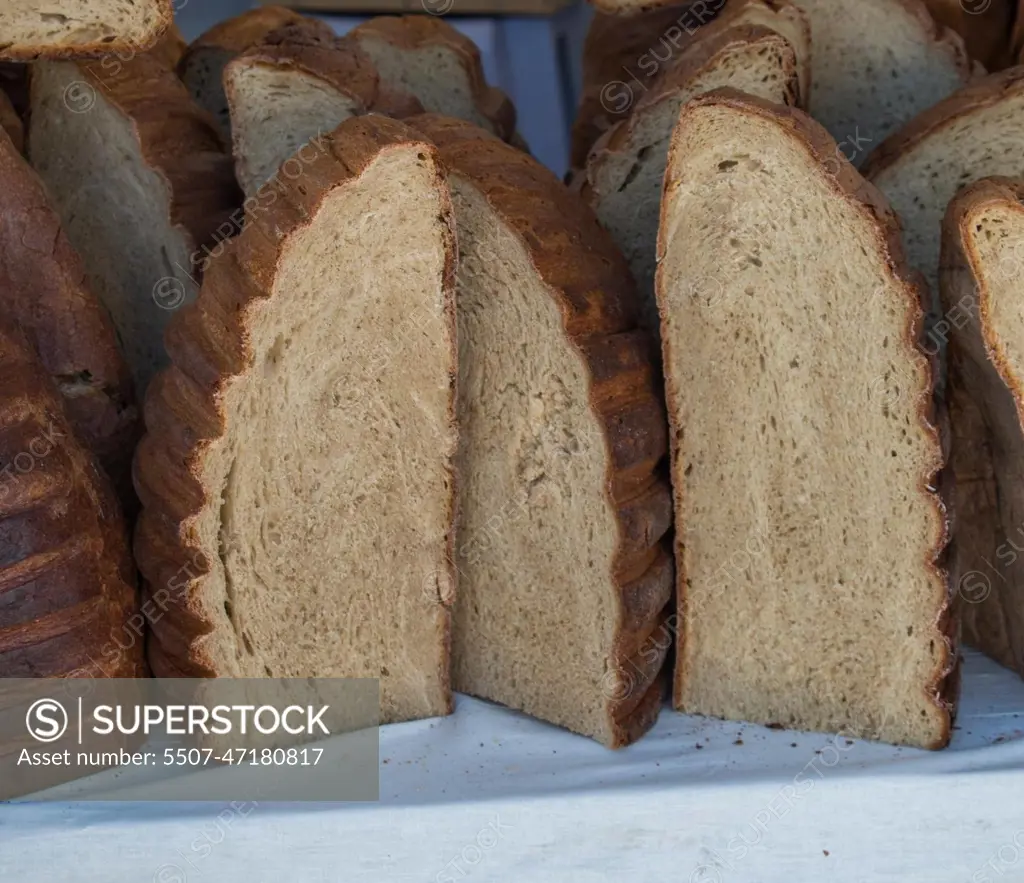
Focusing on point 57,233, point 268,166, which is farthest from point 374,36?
point 57,233

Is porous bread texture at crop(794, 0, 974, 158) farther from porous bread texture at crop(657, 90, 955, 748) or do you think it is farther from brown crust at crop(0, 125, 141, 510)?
brown crust at crop(0, 125, 141, 510)

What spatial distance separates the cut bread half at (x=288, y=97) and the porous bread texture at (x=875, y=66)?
0.86 meters

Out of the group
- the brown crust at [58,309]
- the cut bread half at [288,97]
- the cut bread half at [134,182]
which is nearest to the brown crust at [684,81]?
the cut bread half at [288,97]

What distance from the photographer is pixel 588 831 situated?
5.41 feet

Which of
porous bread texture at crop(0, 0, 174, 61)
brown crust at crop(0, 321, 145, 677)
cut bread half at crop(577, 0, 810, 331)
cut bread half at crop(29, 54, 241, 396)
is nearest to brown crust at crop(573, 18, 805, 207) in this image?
cut bread half at crop(577, 0, 810, 331)

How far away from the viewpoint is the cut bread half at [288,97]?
1.96m

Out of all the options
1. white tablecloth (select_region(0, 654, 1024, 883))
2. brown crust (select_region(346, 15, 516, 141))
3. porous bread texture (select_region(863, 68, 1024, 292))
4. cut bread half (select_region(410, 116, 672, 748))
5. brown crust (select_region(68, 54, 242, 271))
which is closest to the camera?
white tablecloth (select_region(0, 654, 1024, 883))

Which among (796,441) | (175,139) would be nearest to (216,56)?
(175,139)

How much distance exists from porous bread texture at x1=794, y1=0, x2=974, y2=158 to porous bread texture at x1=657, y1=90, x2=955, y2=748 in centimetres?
58

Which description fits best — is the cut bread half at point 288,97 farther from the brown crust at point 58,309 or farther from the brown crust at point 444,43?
the brown crust at point 444,43

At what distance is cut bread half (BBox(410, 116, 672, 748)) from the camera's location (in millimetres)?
1788

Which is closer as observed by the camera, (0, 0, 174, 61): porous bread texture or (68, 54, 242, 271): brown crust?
(0, 0, 174, 61): porous bread texture

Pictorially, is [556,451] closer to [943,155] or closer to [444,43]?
[943,155]

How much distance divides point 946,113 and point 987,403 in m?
0.50
